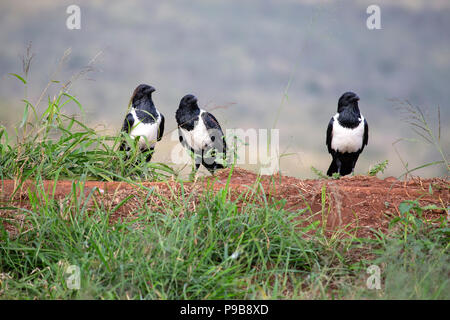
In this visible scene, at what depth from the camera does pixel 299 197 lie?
3.70 meters

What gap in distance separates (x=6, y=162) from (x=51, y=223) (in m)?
1.16

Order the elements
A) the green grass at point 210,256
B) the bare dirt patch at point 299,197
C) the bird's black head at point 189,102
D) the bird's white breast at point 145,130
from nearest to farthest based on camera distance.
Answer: the green grass at point 210,256 → the bare dirt patch at point 299,197 → the bird's white breast at point 145,130 → the bird's black head at point 189,102

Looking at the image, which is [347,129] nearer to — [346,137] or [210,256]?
[346,137]

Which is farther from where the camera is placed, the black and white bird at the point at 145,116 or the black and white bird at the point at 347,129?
the black and white bird at the point at 347,129

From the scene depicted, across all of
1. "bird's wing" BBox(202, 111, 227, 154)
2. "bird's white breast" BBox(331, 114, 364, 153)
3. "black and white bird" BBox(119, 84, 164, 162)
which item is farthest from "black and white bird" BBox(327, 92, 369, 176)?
"black and white bird" BBox(119, 84, 164, 162)

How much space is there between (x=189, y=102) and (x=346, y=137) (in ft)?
7.11

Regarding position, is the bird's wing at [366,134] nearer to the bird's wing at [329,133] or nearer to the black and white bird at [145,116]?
the bird's wing at [329,133]

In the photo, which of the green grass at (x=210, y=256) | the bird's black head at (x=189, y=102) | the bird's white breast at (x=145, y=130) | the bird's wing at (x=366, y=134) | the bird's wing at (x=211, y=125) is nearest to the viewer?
the green grass at (x=210, y=256)

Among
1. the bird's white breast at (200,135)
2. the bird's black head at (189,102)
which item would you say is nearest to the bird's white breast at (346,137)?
A: the bird's white breast at (200,135)

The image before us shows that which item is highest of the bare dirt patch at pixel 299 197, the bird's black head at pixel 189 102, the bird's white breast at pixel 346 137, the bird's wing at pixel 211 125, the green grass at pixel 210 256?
the bird's black head at pixel 189 102

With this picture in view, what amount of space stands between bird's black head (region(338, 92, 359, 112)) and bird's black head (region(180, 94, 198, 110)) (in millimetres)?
1975

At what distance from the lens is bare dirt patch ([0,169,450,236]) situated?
347 cm

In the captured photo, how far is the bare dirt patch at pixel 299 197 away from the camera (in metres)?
3.47

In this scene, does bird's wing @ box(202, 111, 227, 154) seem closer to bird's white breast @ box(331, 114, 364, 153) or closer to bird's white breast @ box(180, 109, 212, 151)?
bird's white breast @ box(180, 109, 212, 151)
